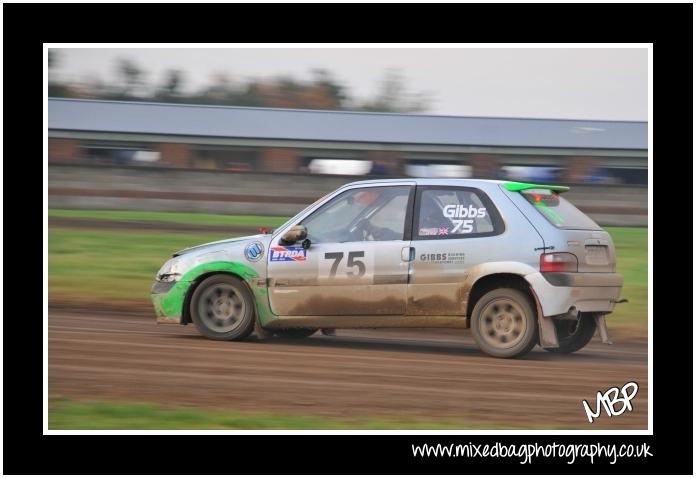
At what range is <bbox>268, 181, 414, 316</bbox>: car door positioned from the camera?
1000 cm

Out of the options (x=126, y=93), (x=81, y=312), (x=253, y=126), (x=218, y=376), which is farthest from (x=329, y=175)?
(x=126, y=93)

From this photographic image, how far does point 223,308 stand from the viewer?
10.7 m

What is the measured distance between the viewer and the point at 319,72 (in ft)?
153

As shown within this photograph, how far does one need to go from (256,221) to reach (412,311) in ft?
48.0

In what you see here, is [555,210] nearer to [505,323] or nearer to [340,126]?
[505,323]

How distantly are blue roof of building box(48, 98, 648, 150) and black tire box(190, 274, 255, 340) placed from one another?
1897cm

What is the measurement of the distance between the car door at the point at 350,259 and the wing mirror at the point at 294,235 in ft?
0.20

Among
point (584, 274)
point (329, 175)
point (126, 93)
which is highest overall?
point (126, 93)

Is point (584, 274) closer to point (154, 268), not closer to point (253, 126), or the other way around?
point (154, 268)

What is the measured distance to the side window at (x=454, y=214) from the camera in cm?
988

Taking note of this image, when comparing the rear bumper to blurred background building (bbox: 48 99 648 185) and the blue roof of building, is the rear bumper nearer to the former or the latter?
blurred background building (bbox: 48 99 648 185)

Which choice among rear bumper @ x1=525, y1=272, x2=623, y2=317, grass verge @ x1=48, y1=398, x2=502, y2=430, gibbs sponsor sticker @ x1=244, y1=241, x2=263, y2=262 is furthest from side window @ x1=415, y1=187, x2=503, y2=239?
grass verge @ x1=48, y1=398, x2=502, y2=430

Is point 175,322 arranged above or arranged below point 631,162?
below

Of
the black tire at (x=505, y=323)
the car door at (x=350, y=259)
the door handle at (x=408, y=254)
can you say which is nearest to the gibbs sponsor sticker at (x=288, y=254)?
the car door at (x=350, y=259)
